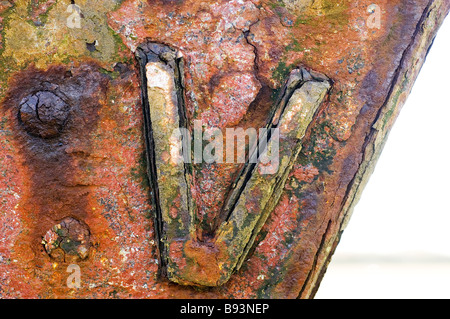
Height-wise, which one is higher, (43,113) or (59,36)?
(59,36)

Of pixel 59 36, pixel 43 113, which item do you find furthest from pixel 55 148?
pixel 59 36

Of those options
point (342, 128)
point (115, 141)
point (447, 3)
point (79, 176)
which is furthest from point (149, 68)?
point (447, 3)

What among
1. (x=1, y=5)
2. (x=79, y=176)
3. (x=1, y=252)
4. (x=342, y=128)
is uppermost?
(x=1, y=5)

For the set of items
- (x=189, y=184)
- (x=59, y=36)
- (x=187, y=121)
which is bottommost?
(x=189, y=184)

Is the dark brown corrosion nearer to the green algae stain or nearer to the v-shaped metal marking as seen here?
the green algae stain

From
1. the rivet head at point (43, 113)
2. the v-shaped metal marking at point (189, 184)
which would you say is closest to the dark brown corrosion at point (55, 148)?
the rivet head at point (43, 113)

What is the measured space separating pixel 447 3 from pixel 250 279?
1117 millimetres

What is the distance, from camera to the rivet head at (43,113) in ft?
4.81

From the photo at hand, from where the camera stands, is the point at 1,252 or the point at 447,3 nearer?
the point at 1,252

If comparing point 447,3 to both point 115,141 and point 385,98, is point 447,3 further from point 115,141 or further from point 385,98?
point 115,141

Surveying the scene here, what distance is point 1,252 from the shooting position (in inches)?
58.0

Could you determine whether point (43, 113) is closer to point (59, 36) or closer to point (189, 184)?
point (59, 36)

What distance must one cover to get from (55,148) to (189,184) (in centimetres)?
44

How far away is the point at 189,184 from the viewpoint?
4.92ft
